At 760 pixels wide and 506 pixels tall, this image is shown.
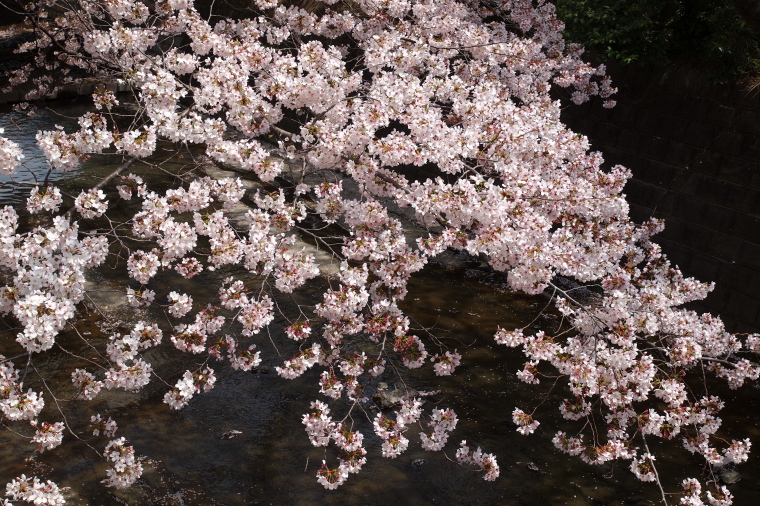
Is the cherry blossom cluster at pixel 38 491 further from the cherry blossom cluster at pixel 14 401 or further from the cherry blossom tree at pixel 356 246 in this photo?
the cherry blossom cluster at pixel 14 401

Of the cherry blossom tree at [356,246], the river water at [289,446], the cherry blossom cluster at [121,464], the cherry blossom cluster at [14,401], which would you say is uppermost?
the cherry blossom tree at [356,246]

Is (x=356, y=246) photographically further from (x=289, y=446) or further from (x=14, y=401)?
(x=14, y=401)

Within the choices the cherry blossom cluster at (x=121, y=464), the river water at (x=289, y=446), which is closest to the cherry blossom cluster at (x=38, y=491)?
the cherry blossom cluster at (x=121, y=464)

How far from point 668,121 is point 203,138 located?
6.18 metres

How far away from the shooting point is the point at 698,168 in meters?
8.66

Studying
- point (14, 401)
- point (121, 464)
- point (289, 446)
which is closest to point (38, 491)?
point (121, 464)

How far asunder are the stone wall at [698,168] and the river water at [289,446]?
145cm

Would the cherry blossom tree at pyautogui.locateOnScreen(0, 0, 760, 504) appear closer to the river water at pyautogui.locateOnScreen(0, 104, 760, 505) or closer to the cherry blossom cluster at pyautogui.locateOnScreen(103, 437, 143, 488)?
the cherry blossom cluster at pyautogui.locateOnScreen(103, 437, 143, 488)

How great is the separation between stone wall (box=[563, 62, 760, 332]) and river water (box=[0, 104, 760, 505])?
1445 millimetres

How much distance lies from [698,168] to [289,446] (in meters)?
5.96

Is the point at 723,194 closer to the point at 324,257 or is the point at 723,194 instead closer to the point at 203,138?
the point at 324,257

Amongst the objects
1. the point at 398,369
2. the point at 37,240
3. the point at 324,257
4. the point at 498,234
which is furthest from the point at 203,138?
the point at 324,257

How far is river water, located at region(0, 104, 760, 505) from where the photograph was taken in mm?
5777

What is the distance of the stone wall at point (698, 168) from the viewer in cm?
817
